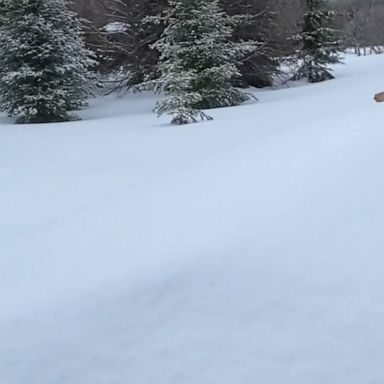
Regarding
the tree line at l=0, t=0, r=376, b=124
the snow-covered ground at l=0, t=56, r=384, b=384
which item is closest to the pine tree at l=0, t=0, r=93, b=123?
the tree line at l=0, t=0, r=376, b=124

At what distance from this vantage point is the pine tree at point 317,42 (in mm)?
15758

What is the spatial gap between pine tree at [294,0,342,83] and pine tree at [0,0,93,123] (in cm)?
744

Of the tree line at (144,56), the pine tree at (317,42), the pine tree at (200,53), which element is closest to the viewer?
the tree line at (144,56)

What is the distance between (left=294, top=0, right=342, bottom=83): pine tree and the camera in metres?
15.8

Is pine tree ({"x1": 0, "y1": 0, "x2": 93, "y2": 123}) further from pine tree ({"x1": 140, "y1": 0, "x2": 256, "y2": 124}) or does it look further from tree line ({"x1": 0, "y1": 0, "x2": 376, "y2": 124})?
pine tree ({"x1": 140, "y1": 0, "x2": 256, "y2": 124})

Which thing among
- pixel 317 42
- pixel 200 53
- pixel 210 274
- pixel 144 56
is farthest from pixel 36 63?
pixel 210 274

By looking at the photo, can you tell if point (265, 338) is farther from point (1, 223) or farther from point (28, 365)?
point (1, 223)

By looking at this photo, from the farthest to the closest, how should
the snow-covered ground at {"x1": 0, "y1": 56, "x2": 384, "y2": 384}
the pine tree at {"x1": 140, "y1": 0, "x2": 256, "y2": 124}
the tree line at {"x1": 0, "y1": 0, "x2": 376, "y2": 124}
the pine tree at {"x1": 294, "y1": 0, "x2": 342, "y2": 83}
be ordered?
the pine tree at {"x1": 294, "y1": 0, "x2": 342, "y2": 83} < the pine tree at {"x1": 140, "y1": 0, "x2": 256, "y2": 124} < the tree line at {"x1": 0, "y1": 0, "x2": 376, "y2": 124} < the snow-covered ground at {"x1": 0, "y1": 56, "x2": 384, "y2": 384}

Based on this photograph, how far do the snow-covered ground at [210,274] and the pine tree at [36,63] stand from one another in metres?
6.26

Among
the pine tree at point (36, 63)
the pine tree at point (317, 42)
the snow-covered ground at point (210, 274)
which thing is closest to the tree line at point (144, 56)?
the pine tree at point (36, 63)

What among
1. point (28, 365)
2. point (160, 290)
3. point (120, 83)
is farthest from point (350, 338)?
point (120, 83)

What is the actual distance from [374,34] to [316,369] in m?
47.6

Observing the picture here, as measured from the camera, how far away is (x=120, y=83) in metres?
15.5

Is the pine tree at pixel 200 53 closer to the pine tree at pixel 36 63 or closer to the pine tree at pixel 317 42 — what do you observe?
the pine tree at pixel 36 63
